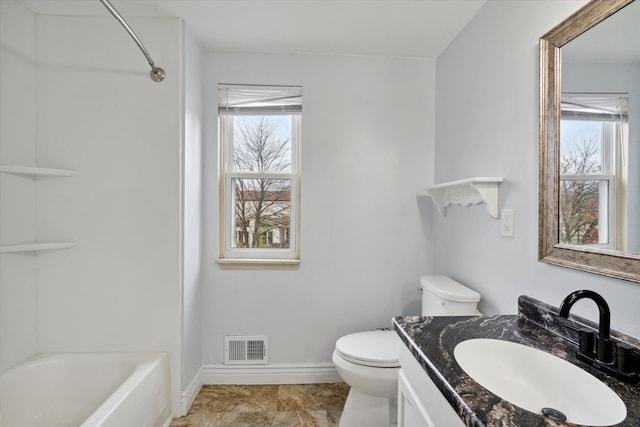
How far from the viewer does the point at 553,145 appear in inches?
45.8

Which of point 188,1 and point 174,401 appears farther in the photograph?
point 174,401

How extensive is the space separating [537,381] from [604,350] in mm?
189

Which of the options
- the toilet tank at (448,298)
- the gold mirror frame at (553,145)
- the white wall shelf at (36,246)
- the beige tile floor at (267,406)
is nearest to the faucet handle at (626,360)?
the gold mirror frame at (553,145)

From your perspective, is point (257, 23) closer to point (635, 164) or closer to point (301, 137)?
point (301, 137)

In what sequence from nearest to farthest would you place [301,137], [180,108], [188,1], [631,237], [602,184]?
[631,237] → [602,184] → [188,1] → [180,108] → [301,137]

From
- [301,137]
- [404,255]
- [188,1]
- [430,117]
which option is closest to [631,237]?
[404,255]

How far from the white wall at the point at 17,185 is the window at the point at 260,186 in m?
1.01

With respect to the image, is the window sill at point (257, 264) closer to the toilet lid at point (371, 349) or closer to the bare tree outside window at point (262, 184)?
the bare tree outside window at point (262, 184)

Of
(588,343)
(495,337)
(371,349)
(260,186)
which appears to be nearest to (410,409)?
(495,337)

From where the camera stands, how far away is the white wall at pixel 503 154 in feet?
3.76

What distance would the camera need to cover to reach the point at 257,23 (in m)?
1.82

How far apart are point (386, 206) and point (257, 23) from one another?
138 centimetres

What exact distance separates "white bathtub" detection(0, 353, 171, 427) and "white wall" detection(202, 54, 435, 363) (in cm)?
49

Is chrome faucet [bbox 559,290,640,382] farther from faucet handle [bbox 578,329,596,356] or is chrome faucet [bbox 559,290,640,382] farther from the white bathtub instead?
the white bathtub
